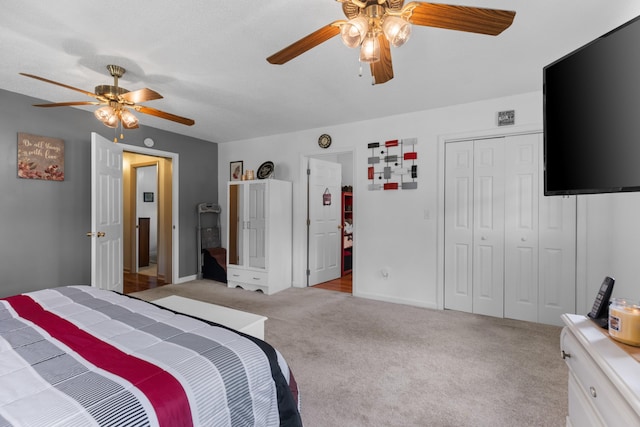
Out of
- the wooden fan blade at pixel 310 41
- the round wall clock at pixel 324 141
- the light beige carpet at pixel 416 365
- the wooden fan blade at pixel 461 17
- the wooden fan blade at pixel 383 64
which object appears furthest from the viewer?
the round wall clock at pixel 324 141

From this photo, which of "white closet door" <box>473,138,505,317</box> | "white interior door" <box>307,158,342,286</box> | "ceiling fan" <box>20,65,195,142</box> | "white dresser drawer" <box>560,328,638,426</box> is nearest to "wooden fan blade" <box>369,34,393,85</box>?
"white dresser drawer" <box>560,328,638,426</box>

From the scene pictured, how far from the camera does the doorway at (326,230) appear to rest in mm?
4727

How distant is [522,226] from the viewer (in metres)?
3.26

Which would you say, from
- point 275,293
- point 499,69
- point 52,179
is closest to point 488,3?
point 499,69

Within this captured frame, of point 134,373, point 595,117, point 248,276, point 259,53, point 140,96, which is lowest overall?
point 248,276

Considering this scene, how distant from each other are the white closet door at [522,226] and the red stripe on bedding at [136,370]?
3392 millimetres

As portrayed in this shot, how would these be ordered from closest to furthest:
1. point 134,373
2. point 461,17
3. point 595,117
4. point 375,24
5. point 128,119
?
point 134,373
point 595,117
point 461,17
point 375,24
point 128,119

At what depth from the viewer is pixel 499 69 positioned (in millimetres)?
2662

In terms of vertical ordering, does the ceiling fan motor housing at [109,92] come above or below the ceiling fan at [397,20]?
above

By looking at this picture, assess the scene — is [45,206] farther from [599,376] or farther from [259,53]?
[599,376]

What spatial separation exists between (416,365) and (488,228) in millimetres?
1847

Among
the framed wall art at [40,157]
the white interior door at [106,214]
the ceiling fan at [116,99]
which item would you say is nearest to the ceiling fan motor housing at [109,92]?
the ceiling fan at [116,99]

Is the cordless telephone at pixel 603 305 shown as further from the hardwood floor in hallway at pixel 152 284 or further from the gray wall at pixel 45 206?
the gray wall at pixel 45 206

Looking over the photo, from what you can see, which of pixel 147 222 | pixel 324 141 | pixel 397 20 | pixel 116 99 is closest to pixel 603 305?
pixel 397 20
